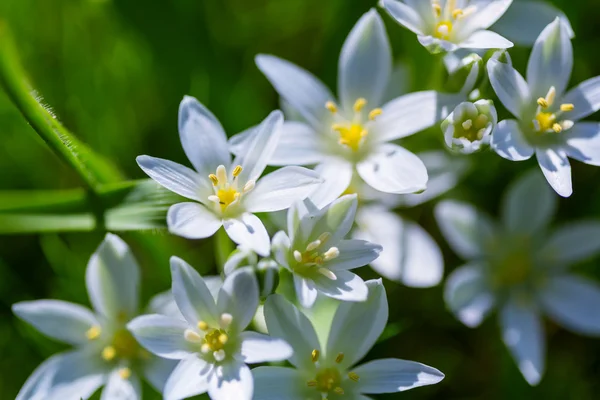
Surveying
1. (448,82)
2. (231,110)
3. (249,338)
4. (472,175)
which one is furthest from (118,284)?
(472,175)

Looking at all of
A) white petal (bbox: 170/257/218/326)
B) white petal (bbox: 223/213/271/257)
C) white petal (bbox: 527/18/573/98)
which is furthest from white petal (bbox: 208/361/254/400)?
white petal (bbox: 527/18/573/98)

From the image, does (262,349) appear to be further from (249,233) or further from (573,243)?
(573,243)

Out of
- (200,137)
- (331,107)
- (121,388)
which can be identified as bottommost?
(121,388)

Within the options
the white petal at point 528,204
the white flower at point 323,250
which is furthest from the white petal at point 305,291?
the white petal at point 528,204

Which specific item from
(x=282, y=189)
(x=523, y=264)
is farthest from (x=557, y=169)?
(x=523, y=264)

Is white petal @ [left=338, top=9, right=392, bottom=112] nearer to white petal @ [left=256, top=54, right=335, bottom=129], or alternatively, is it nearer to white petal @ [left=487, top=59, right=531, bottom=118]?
white petal @ [left=256, top=54, right=335, bottom=129]

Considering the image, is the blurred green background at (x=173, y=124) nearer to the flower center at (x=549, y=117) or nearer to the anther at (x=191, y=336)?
the flower center at (x=549, y=117)

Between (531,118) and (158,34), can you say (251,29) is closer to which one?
(158,34)
